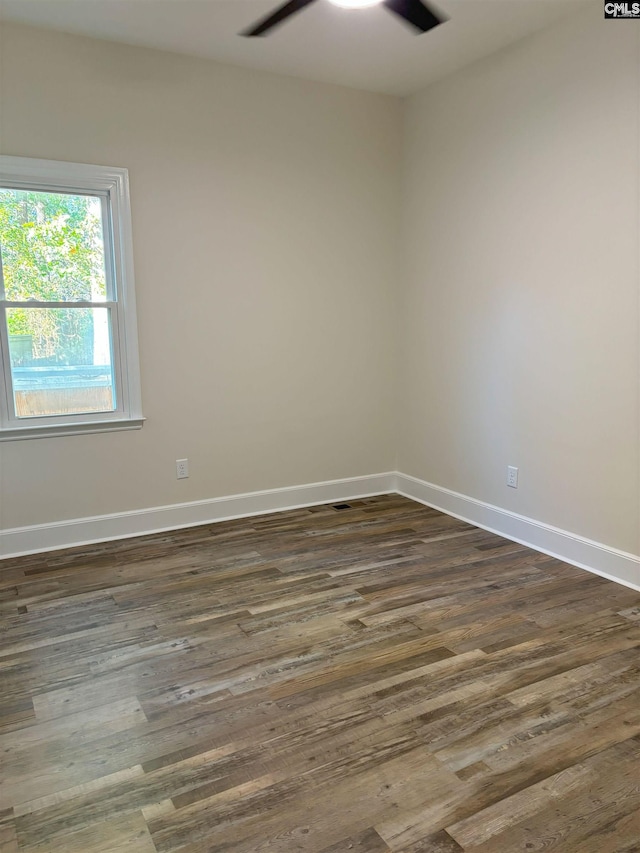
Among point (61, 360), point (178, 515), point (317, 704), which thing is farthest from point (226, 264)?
point (317, 704)

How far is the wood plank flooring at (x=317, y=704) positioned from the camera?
1.65 metres

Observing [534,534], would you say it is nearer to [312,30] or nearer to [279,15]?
[279,15]

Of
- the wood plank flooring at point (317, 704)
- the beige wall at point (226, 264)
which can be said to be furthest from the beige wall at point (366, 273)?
the wood plank flooring at point (317, 704)

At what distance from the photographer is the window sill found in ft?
11.1

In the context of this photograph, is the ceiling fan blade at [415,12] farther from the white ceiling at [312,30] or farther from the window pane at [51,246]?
the window pane at [51,246]

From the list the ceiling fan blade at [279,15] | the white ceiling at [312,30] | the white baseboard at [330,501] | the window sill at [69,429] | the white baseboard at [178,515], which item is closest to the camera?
the ceiling fan blade at [279,15]

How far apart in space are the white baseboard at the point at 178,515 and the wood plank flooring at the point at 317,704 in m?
0.12

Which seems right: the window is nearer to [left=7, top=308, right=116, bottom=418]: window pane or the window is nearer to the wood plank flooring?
[left=7, top=308, right=116, bottom=418]: window pane

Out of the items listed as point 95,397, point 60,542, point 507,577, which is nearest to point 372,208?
point 95,397

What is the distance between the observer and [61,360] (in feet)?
11.5

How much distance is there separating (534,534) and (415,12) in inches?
106

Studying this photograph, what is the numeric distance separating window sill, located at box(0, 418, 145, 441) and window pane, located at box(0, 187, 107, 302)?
2.35 ft

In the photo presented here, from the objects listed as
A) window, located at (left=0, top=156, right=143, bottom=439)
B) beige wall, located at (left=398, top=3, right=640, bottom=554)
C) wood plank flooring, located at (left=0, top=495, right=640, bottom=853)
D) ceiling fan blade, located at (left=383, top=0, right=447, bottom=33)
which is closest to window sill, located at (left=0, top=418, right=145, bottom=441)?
window, located at (left=0, top=156, right=143, bottom=439)

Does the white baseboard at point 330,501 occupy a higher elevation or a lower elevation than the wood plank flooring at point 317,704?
higher
